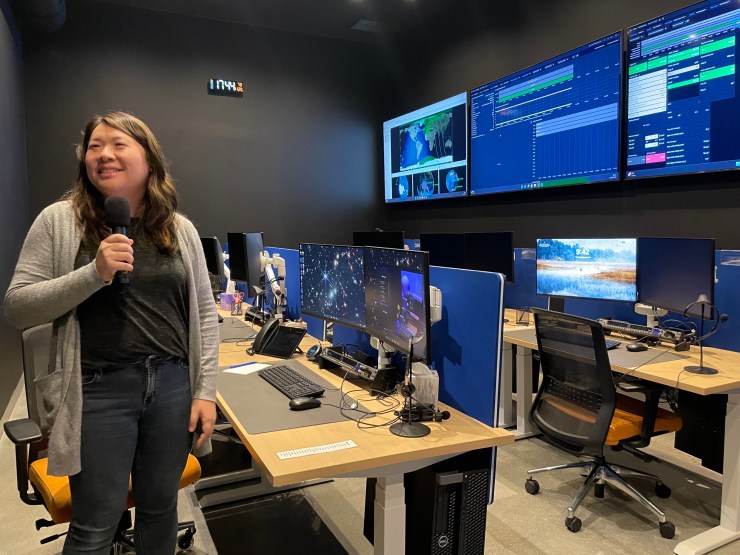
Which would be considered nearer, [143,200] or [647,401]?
[143,200]

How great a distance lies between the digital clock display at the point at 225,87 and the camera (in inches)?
233

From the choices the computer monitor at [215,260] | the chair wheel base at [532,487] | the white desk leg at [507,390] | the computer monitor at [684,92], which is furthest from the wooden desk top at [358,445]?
the computer monitor at [684,92]

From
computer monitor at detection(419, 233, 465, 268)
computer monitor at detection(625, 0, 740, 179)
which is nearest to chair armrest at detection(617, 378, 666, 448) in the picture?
computer monitor at detection(625, 0, 740, 179)

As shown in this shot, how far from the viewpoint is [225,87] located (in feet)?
19.6

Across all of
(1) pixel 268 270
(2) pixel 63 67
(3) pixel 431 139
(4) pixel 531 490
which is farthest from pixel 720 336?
(2) pixel 63 67

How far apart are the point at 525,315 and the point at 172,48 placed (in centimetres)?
461

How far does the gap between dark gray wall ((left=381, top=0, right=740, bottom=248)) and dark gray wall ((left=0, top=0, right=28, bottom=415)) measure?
3965 millimetres

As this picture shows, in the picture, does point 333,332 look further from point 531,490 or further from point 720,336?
point 720,336

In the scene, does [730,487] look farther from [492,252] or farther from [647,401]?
[492,252]

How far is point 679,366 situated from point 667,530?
0.69 m

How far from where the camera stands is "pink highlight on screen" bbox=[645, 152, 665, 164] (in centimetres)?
358

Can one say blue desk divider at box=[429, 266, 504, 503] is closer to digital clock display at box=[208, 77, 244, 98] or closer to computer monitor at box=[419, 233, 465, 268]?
computer monitor at box=[419, 233, 465, 268]

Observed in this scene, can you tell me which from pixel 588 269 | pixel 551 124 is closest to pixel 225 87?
pixel 551 124

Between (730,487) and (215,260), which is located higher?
(215,260)
